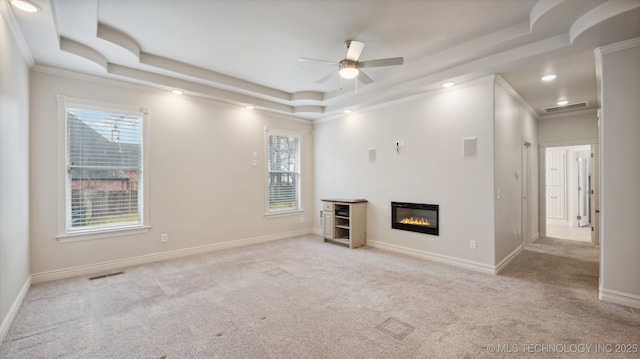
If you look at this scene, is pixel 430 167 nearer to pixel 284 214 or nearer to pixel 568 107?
pixel 284 214

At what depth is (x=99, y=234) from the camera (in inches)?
158

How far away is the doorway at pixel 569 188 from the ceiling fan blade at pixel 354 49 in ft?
23.8

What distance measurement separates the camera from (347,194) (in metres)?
6.02

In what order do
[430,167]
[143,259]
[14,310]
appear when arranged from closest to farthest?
[14,310] < [143,259] < [430,167]

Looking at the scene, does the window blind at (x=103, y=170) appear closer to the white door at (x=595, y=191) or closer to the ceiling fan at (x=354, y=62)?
the ceiling fan at (x=354, y=62)

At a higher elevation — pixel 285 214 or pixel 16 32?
pixel 16 32

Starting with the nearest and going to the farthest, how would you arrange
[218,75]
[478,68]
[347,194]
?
1. [478,68]
2. [218,75]
3. [347,194]

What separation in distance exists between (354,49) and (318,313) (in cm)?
282

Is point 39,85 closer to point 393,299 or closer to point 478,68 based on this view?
point 393,299

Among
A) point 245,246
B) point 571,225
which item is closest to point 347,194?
point 245,246

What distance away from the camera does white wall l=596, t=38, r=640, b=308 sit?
2.86 metres

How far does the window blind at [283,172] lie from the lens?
611 cm

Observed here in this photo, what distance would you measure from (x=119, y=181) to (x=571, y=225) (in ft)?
34.7

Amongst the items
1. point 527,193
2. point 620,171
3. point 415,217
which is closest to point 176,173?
point 415,217
